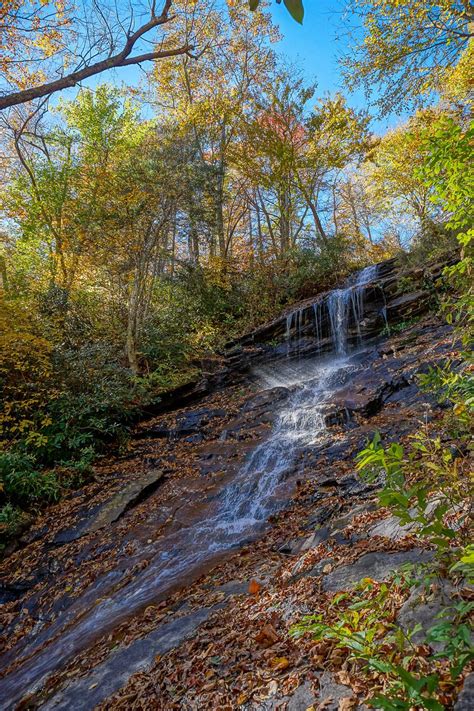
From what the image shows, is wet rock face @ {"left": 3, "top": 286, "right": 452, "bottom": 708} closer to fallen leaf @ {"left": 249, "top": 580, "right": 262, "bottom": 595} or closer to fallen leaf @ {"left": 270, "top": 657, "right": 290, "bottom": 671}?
fallen leaf @ {"left": 249, "top": 580, "right": 262, "bottom": 595}

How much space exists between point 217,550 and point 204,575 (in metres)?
0.65

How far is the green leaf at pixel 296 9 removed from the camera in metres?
1.06

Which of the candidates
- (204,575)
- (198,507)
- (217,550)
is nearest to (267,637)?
(204,575)

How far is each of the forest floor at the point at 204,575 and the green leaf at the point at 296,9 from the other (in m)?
2.07

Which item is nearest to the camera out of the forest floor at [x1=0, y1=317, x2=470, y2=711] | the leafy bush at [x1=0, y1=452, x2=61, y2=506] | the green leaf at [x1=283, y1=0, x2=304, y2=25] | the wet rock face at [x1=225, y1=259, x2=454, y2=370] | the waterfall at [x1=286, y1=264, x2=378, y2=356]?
the green leaf at [x1=283, y1=0, x2=304, y2=25]

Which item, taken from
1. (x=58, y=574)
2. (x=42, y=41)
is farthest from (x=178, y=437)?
(x=42, y=41)

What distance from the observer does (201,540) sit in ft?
16.4

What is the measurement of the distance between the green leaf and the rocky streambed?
7.89 feet

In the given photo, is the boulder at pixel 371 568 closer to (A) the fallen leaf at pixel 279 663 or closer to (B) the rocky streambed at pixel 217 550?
(B) the rocky streambed at pixel 217 550

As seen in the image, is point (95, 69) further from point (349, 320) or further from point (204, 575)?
point (349, 320)

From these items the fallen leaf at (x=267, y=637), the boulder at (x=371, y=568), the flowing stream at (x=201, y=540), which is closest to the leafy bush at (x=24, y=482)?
the flowing stream at (x=201, y=540)

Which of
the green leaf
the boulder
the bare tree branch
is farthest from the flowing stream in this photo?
the bare tree branch

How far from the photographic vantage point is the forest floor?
2047mm

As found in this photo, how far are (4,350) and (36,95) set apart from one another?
18.0 feet
